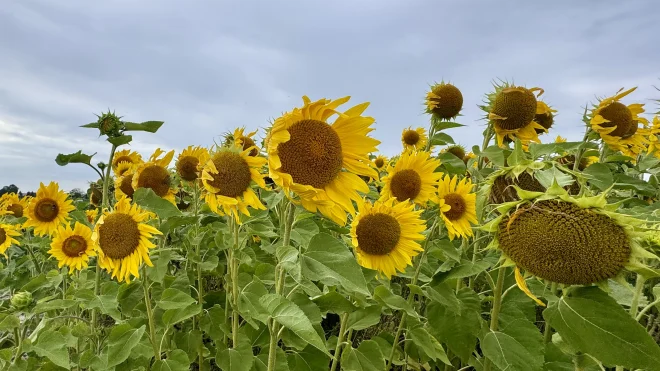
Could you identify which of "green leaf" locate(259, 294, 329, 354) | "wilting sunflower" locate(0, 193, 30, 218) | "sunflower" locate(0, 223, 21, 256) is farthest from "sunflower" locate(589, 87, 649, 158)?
"wilting sunflower" locate(0, 193, 30, 218)

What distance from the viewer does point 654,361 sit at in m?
1.18

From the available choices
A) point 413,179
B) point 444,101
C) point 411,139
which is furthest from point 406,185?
point 411,139

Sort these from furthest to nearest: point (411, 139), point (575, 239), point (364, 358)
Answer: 1. point (411, 139)
2. point (364, 358)
3. point (575, 239)

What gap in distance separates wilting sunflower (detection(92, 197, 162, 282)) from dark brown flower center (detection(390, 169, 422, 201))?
152 centimetres

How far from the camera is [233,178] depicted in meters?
2.13

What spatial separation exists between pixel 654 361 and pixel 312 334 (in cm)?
89

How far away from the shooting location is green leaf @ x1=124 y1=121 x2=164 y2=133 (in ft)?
8.81

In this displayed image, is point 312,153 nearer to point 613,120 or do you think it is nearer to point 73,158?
point 73,158

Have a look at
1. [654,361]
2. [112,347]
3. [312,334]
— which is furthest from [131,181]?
[654,361]

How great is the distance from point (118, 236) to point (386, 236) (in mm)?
1389

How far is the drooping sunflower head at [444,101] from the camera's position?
13.0ft

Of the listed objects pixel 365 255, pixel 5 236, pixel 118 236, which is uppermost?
pixel 118 236

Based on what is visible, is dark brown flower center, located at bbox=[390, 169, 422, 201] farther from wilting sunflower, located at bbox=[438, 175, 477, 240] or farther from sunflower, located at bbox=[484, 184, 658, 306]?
sunflower, located at bbox=[484, 184, 658, 306]

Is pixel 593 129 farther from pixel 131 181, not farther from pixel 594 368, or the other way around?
pixel 131 181
